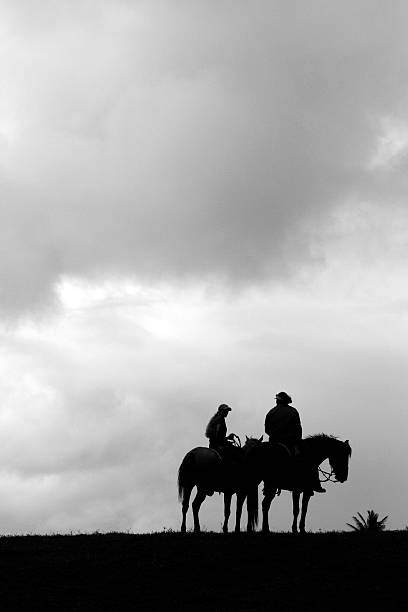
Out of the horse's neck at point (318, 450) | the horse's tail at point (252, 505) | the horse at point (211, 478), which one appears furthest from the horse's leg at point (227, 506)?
the horse's neck at point (318, 450)

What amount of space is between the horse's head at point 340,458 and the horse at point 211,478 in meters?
2.20

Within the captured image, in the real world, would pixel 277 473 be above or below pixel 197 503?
above

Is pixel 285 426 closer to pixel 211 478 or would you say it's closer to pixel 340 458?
pixel 340 458

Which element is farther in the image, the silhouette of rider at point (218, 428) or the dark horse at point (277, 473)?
the silhouette of rider at point (218, 428)

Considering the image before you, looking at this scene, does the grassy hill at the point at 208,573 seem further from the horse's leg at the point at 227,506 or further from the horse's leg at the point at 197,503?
the horse's leg at the point at 227,506

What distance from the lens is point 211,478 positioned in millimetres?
29688

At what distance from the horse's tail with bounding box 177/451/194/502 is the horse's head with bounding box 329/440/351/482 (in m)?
4.08

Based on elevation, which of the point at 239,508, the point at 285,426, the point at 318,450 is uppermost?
the point at 285,426

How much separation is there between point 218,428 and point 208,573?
8.16 meters

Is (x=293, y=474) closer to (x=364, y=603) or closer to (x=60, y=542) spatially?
(x=60, y=542)

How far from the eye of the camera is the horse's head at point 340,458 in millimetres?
30172

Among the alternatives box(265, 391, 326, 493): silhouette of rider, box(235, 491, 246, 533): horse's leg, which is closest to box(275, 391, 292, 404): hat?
box(265, 391, 326, 493): silhouette of rider

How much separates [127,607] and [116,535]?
8.02 metres

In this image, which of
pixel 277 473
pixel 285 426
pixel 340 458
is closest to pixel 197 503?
pixel 277 473
